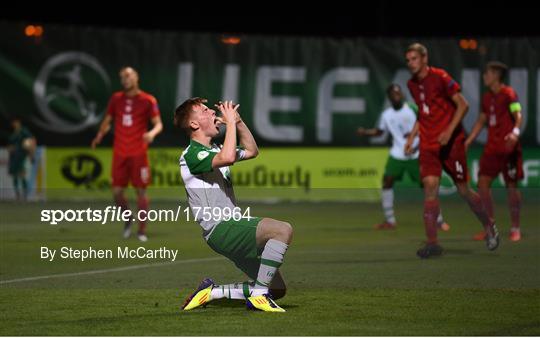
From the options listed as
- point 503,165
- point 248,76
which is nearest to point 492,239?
point 503,165

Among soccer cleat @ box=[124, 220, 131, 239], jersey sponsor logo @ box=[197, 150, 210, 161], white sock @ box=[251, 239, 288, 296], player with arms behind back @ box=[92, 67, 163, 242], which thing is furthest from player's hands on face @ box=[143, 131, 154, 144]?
white sock @ box=[251, 239, 288, 296]

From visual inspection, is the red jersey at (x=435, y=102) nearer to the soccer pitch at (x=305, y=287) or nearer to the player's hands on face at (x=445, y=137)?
the player's hands on face at (x=445, y=137)

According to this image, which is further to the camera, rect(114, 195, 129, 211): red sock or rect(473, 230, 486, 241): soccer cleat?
rect(114, 195, 129, 211): red sock

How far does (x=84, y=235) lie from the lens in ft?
56.5

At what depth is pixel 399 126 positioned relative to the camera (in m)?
19.2

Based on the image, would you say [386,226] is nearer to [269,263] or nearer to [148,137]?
[148,137]

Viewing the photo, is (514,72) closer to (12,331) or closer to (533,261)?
(533,261)

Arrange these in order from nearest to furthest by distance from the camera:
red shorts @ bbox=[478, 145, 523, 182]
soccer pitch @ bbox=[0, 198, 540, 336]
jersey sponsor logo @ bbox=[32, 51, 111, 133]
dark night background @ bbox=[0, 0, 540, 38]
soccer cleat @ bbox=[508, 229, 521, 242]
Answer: soccer pitch @ bbox=[0, 198, 540, 336]
soccer cleat @ bbox=[508, 229, 521, 242]
red shorts @ bbox=[478, 145, 523, 182]
jersey sponsor logo @ bbox=[32, 51, 111, 133]
dark night background @ bbox=[0, 0, 540, 38]

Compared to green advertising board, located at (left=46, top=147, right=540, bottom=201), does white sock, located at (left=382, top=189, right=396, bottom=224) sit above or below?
above

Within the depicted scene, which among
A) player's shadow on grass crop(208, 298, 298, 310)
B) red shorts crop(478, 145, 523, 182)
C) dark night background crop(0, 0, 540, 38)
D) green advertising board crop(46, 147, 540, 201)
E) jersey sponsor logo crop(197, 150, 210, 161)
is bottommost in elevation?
green advertising board crop(46, 147, 540, 201)

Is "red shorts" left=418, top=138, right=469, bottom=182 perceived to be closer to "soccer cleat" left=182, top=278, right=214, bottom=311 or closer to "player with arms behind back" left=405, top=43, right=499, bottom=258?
"player with arms behind back" left=405, top=43, right=499, bottom=258

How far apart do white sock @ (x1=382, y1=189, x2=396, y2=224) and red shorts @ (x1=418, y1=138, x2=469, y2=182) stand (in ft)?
15.2

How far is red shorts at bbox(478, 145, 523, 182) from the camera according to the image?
16.5 meters

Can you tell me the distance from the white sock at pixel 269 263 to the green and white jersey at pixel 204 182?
1.52 ft
